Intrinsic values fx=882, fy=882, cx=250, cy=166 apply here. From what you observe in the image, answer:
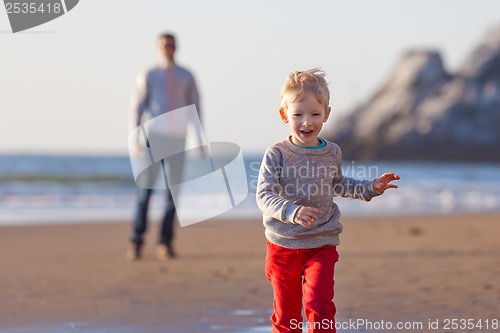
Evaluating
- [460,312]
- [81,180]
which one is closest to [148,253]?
[460,312]

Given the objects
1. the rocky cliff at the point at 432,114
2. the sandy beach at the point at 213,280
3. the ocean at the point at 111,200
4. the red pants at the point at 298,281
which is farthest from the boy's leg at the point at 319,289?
the rocky cliff at the point at 432,114

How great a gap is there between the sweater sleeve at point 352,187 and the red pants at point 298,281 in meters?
0.25

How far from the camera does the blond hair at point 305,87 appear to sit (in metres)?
3.53

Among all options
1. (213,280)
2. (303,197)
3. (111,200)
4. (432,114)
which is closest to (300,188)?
(303,197)

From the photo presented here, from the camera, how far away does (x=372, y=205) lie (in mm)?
14406

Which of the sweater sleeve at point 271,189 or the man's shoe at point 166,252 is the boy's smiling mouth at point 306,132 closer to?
the sweater sleeve at point 271,189

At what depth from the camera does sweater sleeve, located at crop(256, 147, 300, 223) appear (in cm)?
340

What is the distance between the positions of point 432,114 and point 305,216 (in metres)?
54.2

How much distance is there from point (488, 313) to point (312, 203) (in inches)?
62.3

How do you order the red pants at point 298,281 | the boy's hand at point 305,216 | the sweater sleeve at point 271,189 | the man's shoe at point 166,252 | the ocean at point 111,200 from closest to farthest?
the boy's hand at point 305,216 < the sweater sleeve at point 271,189 < the red pants at point 298,281 < the man's shoe at point 166,252 < the ocean at point 111,200

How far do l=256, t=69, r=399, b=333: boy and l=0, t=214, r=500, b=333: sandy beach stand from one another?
0.89 metres

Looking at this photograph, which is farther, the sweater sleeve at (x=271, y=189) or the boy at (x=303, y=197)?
the boy at (x=303, y=197)

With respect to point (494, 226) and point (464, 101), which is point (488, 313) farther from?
point (464, 101)

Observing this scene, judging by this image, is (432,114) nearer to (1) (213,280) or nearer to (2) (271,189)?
A: (1) (213,280)
